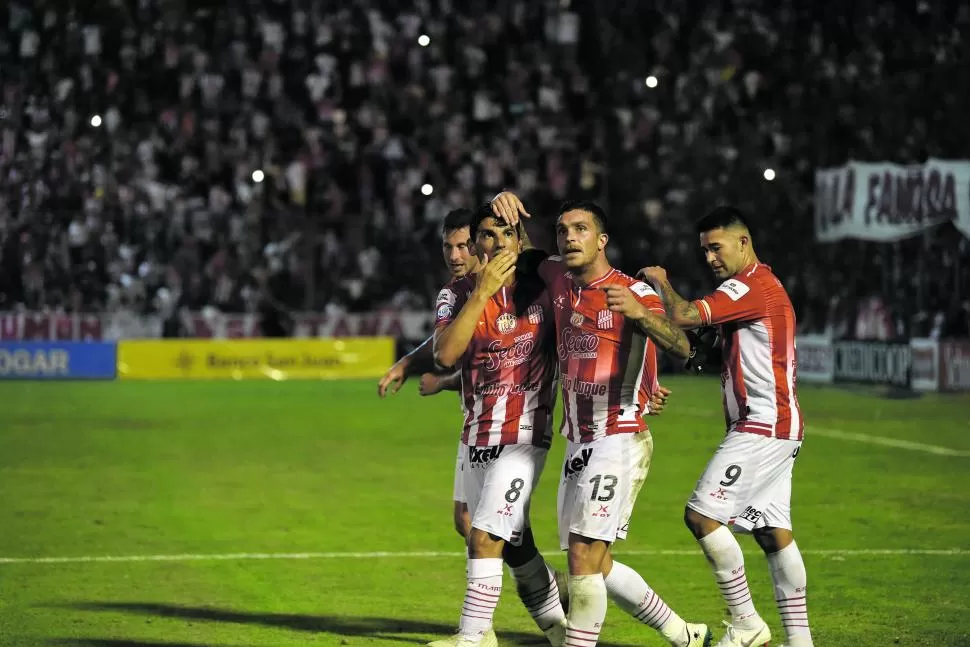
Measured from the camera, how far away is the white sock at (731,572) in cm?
749

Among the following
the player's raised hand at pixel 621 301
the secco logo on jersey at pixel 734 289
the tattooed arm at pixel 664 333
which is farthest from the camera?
the secco logo on jersey at pixel 734 289

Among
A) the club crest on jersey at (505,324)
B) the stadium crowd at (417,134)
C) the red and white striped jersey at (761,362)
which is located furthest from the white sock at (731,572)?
the stadium crowd at (417,134)

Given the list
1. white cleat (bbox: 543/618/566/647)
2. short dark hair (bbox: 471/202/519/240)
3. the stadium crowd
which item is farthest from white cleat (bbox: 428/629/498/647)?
the stadium crowd

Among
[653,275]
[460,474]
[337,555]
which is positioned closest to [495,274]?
[653,275]

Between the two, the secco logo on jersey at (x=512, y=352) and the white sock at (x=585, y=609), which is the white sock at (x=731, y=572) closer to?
the white sock at (x=585, y=609)

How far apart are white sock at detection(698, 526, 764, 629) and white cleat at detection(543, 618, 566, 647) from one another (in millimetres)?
847

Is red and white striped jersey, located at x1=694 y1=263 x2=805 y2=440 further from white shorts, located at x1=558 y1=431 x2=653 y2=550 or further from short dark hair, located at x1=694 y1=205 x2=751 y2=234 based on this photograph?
white shorts, located at x1=558 y1=431 x2=653 y2=550

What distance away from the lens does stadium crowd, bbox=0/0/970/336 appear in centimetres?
3066

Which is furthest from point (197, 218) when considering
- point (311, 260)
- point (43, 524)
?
point (43, 524)

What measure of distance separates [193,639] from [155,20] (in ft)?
93.4

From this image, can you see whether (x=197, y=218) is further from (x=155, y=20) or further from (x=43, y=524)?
(x=43, y=524)

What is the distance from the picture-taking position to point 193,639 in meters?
8.16

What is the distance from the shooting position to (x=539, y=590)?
304 inches

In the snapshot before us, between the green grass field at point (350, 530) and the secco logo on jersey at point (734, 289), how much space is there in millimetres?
1955
